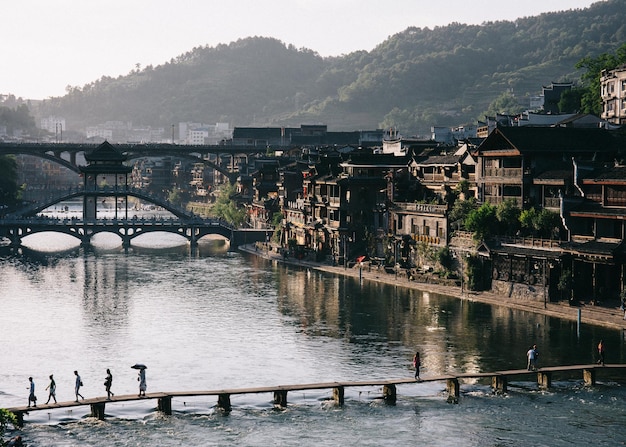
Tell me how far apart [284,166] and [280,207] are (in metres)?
13.5

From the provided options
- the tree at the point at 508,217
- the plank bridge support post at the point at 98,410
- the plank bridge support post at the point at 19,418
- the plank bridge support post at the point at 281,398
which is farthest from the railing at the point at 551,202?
the plank bridge support post at the point at 19,418

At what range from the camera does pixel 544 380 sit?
52.6m

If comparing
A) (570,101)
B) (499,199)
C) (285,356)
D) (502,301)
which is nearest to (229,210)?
(570,101)

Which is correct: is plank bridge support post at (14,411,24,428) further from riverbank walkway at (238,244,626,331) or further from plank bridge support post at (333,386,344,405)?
riverbank walkway at (238,244,626,331)

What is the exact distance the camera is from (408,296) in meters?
85.6

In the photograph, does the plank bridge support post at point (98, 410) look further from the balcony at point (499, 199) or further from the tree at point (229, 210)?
the tree at point (229, 210)

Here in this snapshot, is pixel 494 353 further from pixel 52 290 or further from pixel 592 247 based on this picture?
pixel 52 290

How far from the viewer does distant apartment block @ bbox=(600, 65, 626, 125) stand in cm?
11231

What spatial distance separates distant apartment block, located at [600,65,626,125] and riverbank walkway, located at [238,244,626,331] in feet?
110

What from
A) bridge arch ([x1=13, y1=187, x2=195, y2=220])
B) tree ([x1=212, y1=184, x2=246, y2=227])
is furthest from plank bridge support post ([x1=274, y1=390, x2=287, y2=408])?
tree ([x1=212, y1=184, x2=246, y2=227])

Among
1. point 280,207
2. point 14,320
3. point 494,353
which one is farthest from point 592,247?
point 280,207

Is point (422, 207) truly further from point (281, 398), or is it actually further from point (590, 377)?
point (281, 398)

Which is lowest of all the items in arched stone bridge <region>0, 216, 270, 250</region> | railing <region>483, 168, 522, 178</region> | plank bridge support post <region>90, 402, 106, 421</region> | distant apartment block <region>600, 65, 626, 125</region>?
plank bridge support post <region>90, 402, 106, 421</region>

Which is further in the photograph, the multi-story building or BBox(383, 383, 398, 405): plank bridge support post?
the multi-story building
